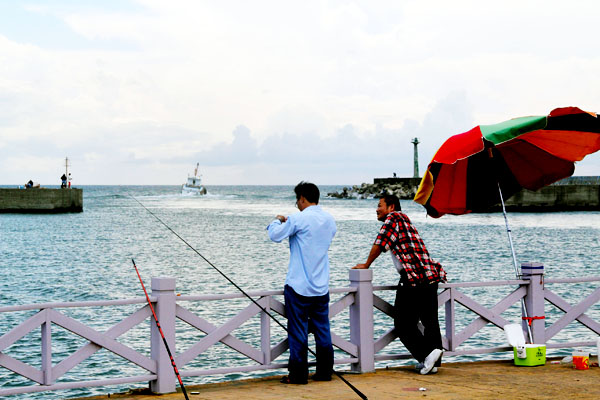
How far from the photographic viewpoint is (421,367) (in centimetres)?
754

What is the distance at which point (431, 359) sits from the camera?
7.40 metres

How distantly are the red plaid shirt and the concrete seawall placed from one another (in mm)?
75146

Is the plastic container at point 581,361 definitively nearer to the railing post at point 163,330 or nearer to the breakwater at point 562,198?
the railing post at point 163,330

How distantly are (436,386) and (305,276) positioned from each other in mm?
1613

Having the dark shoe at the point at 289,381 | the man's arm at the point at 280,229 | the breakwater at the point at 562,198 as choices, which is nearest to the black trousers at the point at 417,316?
the dark shoe at the point at 289,381

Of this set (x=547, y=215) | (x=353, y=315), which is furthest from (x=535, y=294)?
(x=547, y=215)

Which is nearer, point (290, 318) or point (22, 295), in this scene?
point (290, 318)

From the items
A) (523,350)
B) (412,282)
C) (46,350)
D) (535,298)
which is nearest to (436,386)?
(412,282)

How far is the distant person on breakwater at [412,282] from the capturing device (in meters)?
7.21

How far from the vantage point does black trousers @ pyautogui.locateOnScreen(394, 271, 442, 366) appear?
732 centimetres

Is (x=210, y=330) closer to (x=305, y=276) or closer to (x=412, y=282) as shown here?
(x=305, y=276)

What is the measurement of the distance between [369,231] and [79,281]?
33.9 metres

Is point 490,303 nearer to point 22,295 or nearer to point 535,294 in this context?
point 535,294

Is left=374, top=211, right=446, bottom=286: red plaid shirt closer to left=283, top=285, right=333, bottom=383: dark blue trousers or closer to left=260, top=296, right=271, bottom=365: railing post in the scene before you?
left=283, top=285, right=333, bottom=383: dark blue trousers
